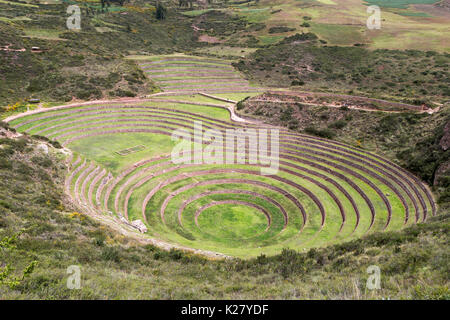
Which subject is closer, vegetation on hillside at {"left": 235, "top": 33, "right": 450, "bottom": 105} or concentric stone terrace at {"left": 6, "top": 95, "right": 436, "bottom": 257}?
concentric stone terrace at {"left": 6, "top": 95, "right": 436, "bottom": 257}

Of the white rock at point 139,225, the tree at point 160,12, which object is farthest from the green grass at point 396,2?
the white rock at point 139,225

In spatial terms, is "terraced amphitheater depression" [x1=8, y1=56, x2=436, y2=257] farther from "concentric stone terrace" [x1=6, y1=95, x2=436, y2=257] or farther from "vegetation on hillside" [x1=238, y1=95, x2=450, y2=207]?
"vegetation on hillside" [x1=238, y1=95, x2=450, y2=207]

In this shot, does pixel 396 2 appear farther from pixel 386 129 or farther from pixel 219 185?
pixel 219 185

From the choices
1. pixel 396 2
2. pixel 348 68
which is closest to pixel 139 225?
pixel 348 68

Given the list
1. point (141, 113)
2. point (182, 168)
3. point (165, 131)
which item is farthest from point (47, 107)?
point (182, 168)

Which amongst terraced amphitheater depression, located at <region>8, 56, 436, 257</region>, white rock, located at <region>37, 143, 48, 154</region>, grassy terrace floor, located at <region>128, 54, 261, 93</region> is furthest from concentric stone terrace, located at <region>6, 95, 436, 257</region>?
grassy terrace floor, located at <region>128, 54, 261, 93</region>
